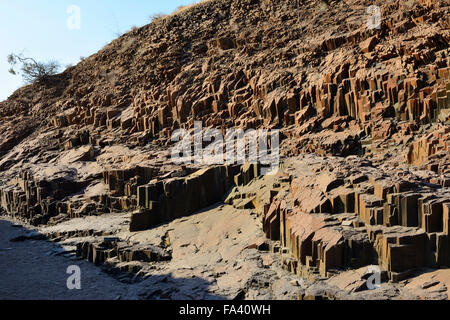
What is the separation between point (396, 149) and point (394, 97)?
2.83 meters

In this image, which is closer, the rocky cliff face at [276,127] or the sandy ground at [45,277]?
the rocky cliff face at [276,127]

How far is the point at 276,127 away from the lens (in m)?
19.9

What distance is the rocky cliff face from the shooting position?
10.4m

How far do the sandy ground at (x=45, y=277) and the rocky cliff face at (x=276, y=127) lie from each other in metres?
1.14

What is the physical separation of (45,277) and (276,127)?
12019mm

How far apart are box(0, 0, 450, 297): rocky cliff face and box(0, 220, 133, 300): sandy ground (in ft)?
3.74

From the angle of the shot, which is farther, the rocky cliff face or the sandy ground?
the sandy ground

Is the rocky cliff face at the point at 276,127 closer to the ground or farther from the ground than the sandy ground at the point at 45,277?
farther from the ground

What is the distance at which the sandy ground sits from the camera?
1269cm

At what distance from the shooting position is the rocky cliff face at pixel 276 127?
34.3 ft

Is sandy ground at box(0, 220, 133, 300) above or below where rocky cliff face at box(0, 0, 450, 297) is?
below
